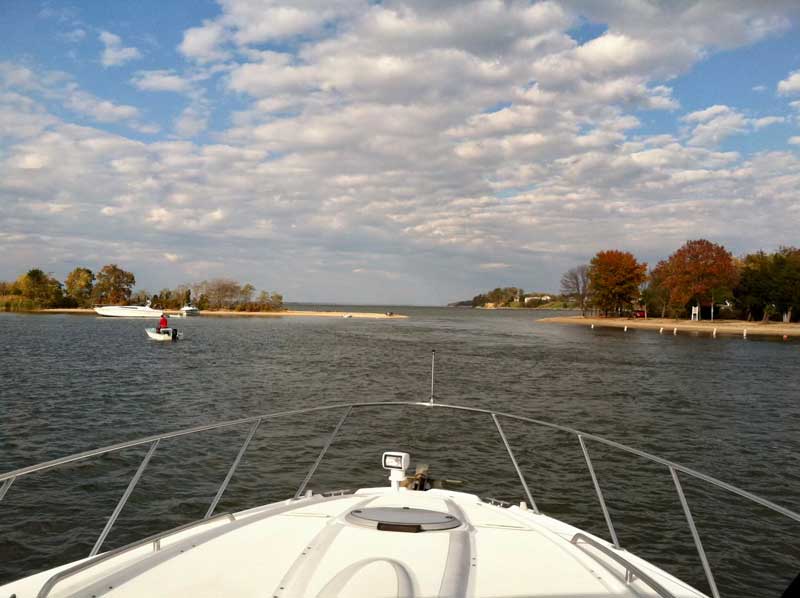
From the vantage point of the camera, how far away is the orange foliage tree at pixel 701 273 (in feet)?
241

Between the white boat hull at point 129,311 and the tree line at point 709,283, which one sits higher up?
the tree line at point 709,283

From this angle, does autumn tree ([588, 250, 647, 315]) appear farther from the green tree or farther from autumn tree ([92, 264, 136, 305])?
autumn tree ([92, 264, 136, 305])

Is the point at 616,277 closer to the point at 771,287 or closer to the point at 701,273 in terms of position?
the point at 701,273

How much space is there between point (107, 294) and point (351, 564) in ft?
383

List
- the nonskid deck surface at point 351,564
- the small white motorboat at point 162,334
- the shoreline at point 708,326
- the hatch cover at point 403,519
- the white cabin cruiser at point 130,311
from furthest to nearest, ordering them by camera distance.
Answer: the white cabin cruiser at point 130,311 → the shoreline at point 708,326 → the small white motorboat at point 162,334 → the hatch cover at point 403,519 → the nonskid deck surface at point 351,564

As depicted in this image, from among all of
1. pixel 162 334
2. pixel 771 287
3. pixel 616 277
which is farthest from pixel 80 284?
pixel 771 287

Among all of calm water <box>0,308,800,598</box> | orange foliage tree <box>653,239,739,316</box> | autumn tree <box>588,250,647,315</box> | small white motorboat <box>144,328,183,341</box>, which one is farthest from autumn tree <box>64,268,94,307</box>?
orange foliage tree <box>653,239,739,316</box>

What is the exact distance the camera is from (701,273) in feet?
243

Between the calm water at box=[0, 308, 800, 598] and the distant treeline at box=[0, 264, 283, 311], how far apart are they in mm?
81072

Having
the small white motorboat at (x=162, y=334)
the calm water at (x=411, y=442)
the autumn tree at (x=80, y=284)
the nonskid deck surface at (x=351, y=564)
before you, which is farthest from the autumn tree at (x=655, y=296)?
the autumn tree at (x=80, y=284)

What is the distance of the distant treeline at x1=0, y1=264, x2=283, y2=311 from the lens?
9831 centimetres

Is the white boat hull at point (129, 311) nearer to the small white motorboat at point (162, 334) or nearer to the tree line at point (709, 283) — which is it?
the small white motorboat at point (162, 334)

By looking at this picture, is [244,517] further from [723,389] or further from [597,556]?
[723,389]

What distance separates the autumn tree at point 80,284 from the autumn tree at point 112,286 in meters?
1.43
